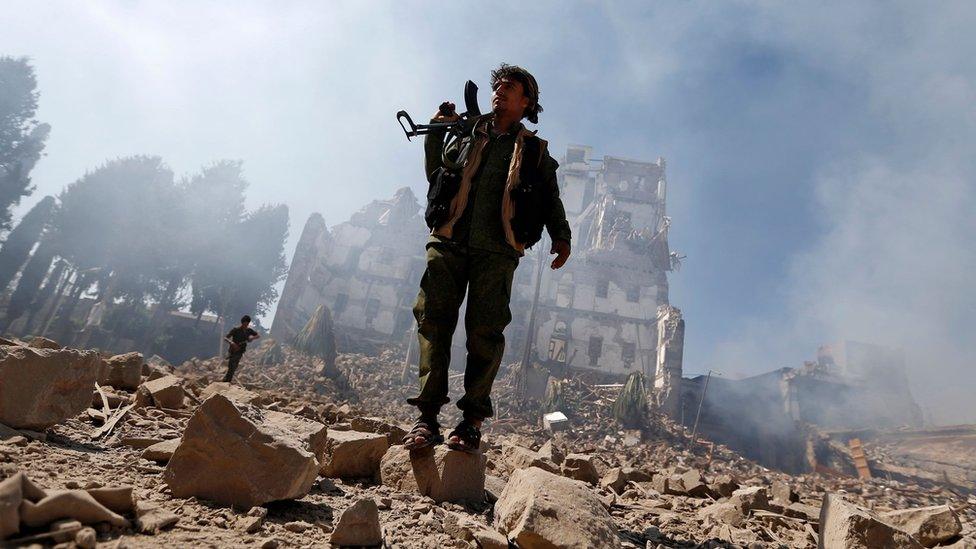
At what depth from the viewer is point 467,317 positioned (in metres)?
2.23

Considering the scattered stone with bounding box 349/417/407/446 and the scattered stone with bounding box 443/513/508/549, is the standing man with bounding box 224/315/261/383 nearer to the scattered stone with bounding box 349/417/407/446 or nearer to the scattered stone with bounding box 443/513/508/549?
the scattered stone with bounding box 349/417/407/446

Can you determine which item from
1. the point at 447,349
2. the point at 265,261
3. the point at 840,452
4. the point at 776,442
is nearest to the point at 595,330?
the point at 776,442

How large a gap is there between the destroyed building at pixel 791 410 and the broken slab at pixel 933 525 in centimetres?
1665

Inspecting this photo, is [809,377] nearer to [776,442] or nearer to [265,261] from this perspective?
[776,442]

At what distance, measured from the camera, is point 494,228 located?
228 centimetres

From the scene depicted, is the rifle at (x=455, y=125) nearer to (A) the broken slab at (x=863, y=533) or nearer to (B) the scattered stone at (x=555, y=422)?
(A) the broken slab at (x=863, y=533)

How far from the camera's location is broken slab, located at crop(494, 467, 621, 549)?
1.28m

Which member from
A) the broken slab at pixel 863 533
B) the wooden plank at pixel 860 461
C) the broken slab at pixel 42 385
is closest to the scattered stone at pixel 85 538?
the broken slab at pixel 42 385

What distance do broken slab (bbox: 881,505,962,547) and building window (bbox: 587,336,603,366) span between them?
27500 mm

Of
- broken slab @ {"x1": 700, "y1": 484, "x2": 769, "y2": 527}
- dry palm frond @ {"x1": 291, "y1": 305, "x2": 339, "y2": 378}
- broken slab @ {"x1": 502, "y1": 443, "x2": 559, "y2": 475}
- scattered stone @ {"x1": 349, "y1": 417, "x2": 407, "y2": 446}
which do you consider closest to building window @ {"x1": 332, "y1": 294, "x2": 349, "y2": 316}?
dry palm frond @ {"x1": 291, "y1": 305, "x2": 339, "y2": 378}

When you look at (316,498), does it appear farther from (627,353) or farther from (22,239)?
(22,239)

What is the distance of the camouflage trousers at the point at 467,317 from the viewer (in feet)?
7.07

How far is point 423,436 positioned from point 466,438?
204 millimetres

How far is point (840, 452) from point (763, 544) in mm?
22091
